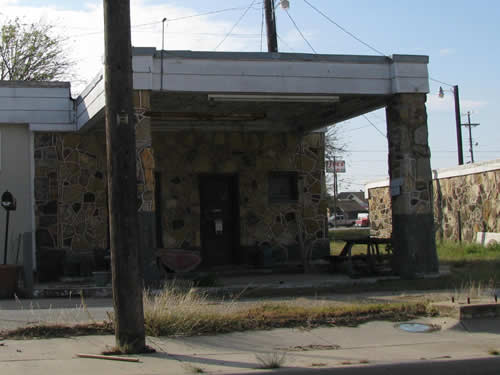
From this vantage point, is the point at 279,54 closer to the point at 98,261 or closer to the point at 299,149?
the point at 299,149

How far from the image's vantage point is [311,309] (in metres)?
9.87

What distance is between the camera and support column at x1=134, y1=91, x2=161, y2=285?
1171cm

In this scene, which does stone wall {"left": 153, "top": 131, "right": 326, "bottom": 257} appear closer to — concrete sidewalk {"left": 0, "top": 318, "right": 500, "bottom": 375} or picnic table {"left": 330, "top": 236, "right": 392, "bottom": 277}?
picnic table {"left": 330, "top": 236, "right": 392, "bottom": 277}

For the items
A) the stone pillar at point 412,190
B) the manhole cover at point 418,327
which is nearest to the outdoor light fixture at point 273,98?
the stone pillar at point 412,190

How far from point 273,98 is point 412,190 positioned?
3183 millimetres

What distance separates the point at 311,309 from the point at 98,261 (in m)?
6.87

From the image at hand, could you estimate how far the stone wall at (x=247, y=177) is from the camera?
16.2 meters

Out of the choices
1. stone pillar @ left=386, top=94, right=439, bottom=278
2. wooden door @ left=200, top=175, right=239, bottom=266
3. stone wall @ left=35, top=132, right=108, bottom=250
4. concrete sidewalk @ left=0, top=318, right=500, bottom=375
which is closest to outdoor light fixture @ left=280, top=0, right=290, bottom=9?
wooden door @ left=200, top=175, right=239, bottom=266

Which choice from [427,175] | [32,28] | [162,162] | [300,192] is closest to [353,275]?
[427,175]

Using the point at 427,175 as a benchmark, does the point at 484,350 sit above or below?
below

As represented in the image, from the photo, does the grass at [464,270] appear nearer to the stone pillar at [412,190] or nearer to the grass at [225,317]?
the stone pillar at [412,190]

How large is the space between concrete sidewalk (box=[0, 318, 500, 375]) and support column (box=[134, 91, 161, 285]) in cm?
327

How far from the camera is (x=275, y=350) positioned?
26.2 feet

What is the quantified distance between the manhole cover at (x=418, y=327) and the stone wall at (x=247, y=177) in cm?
767
